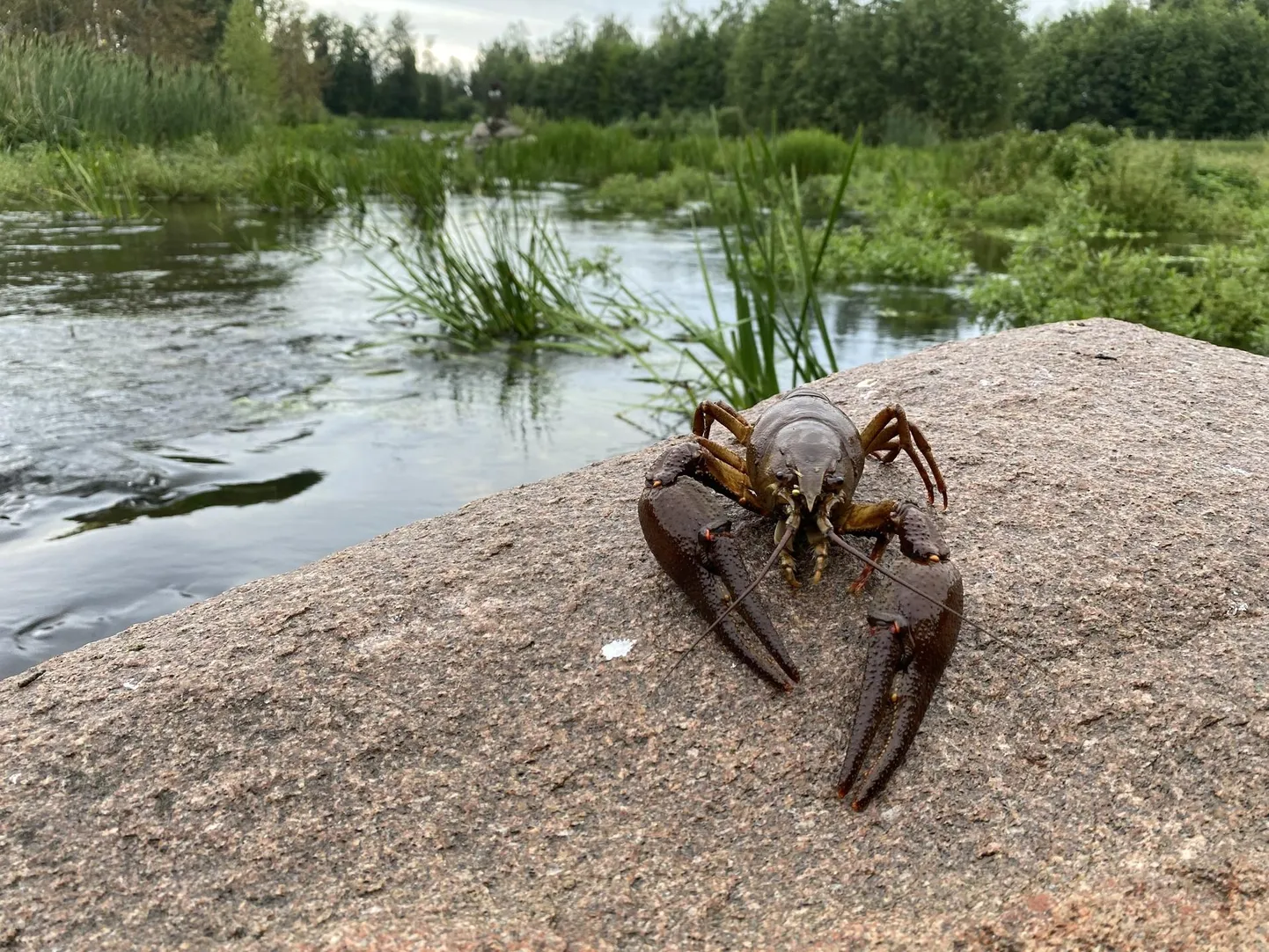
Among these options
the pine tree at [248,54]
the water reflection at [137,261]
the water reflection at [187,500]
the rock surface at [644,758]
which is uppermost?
the pine tree at [248,54]

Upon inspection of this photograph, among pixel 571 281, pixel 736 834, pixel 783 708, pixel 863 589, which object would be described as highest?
pixel 571 281

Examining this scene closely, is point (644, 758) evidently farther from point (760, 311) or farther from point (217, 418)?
point (217, 418)

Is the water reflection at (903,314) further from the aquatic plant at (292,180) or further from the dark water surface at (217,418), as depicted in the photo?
the aquatic plant at (292,180)

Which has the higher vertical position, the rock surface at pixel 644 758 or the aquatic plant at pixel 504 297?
the aquatic plant at pixel 504 297

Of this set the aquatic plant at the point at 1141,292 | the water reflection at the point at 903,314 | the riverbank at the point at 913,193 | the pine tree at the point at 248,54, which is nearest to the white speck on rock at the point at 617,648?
the riverbank at the point at 913,193

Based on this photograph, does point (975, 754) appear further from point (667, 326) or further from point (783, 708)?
point (667, 326)

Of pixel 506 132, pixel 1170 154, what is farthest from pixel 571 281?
pixel 506 132
